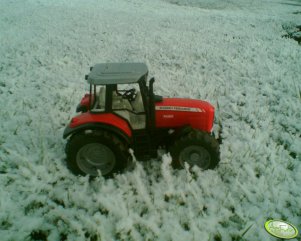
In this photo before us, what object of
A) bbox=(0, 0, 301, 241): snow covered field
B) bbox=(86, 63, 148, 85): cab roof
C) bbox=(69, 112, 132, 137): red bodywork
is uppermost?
bbox=(86, 63, 148, 85): cab roof

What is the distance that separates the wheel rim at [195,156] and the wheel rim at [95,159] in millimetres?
1152

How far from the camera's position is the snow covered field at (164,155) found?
4.01 meters

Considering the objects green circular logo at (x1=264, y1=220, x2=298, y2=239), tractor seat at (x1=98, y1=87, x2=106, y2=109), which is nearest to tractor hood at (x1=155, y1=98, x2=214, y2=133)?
tractor seat at (x1=98, y1=87, x2=106, y2=109)

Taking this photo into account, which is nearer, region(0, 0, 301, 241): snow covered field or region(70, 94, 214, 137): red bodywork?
region(0, 0, 301, 241): snow covered field

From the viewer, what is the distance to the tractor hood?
5000mm

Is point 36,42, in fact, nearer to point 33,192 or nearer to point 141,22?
point 141,22

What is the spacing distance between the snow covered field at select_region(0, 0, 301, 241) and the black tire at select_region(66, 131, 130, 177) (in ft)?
0.65

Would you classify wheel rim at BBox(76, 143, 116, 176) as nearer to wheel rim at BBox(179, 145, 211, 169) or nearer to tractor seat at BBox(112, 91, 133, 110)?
tractor seat at BBox(112, 91, 133, 110)

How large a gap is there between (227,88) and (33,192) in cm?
641

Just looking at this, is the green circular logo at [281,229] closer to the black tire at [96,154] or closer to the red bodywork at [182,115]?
the red bodywork at [182,115]

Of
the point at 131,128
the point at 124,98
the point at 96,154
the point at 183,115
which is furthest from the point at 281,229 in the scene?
the point at 124,98

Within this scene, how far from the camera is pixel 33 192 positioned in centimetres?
451

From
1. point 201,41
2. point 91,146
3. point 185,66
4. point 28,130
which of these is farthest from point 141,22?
point 91,146

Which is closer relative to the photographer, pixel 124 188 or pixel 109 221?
pixel 109 221
